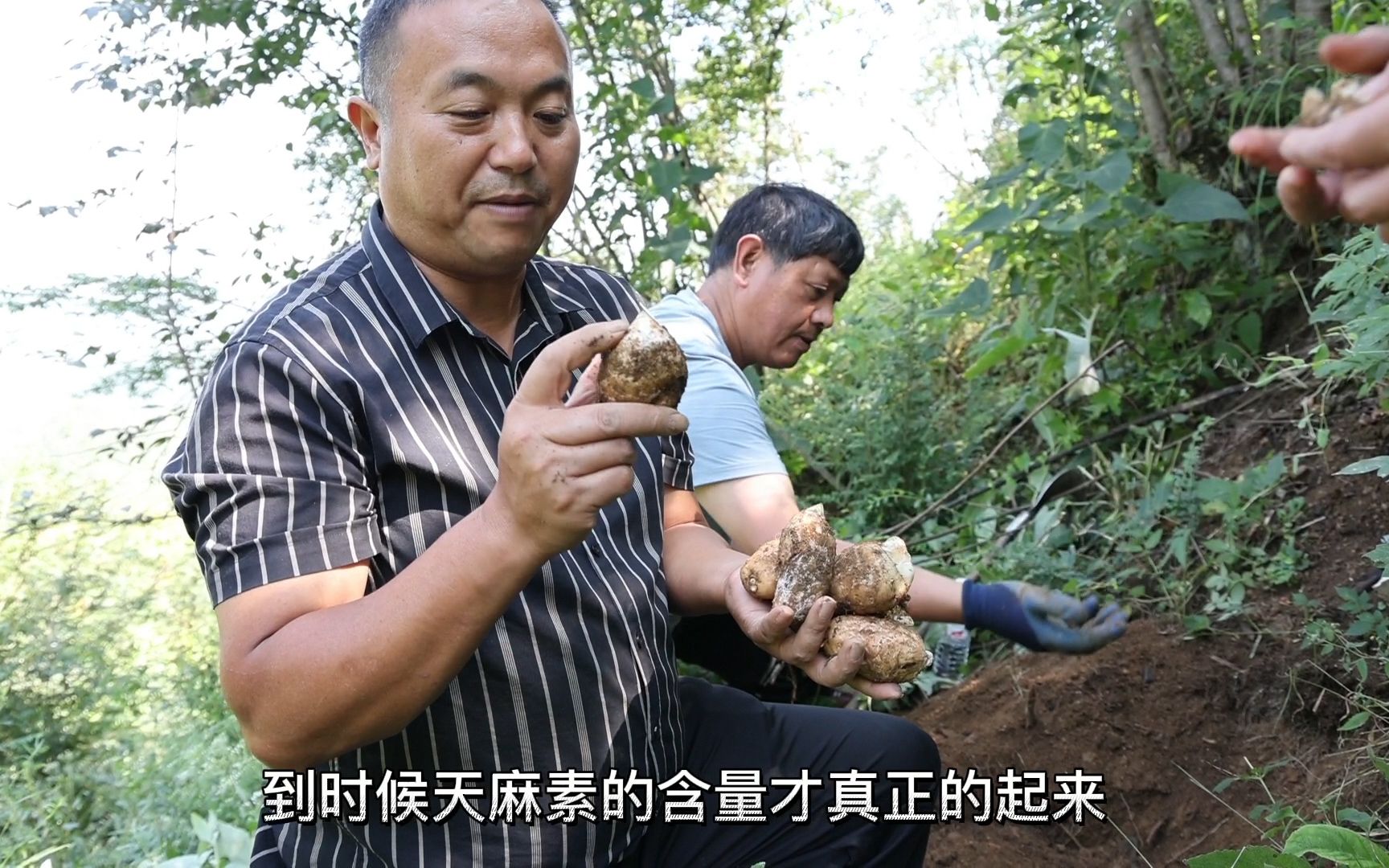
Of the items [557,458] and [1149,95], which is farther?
[1149,95]

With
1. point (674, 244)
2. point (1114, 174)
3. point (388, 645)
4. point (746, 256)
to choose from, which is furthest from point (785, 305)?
point (388, 645)

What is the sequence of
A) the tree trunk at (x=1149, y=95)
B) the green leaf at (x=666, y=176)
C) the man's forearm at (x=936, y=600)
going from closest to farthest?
the man's forearm at (x=936, y=600)
the green leaf at (x=666, y=176)
the tree trunk at (x=1149, y=95)

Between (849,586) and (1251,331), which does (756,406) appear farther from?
(1251,331)

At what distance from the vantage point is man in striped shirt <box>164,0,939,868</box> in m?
1.28

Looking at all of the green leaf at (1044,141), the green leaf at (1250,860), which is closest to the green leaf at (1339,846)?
Result: the green leaf at (1250,860)

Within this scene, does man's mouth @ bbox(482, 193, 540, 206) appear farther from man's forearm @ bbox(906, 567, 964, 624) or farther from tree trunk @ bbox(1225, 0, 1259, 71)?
tree trunk @ bbox(1225, 0, 1259, 71)

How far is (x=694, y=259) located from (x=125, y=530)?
2221 millimetres

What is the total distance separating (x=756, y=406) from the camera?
2521 mm

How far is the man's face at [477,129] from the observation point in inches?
61.4

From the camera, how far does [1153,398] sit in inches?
136

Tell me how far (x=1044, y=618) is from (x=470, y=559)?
1218 mm

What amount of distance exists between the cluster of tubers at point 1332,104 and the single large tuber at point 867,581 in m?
0.92

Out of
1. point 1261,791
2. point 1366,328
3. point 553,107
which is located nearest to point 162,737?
point 553,107

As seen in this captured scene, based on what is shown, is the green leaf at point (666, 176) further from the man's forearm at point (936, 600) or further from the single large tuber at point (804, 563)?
the single large tuber at point (804, 563)
